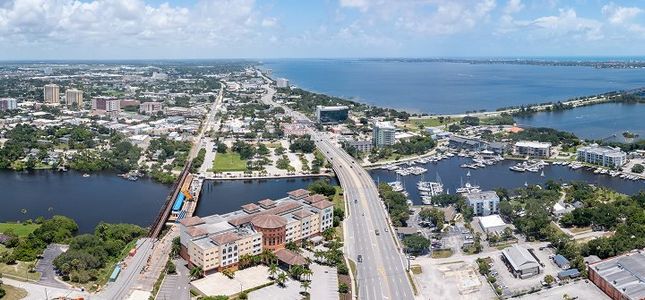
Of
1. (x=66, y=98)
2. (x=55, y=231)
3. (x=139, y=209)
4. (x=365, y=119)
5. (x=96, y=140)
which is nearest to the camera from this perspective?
(x=55, y=231)

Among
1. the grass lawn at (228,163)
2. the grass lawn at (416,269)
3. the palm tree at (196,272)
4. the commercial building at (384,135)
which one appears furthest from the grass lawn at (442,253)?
the commercial building at (384,135)

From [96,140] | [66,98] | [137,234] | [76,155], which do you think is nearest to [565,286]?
[137,234]

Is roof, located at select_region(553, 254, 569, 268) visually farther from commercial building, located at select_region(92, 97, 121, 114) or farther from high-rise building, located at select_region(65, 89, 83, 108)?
high-rise building, located at select_region(65, 89, 83, 108)

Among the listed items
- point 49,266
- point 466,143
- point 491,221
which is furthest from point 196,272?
point 466,143

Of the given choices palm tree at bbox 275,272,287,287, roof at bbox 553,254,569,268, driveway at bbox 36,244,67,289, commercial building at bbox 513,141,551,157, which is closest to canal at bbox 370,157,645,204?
commercial building at bbox 513,141,551,157

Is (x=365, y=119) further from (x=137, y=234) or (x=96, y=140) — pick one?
(x=137, y=234)
